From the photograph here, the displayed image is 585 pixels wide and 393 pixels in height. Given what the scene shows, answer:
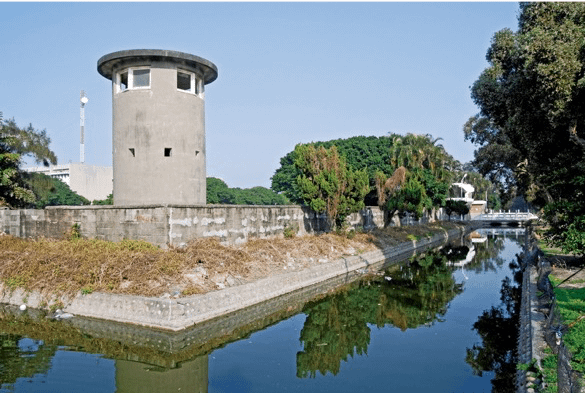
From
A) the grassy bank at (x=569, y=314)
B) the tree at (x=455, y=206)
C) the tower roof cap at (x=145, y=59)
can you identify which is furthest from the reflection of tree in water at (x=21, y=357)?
the tree at (x=455, y=206)

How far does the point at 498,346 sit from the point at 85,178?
273ft

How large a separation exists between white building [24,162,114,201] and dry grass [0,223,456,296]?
69543 millimetres

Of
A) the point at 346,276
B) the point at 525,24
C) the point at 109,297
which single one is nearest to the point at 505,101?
the point at 525,24

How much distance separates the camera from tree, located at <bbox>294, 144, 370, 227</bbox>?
2483 cm

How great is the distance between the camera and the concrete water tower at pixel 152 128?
18031 millimetres

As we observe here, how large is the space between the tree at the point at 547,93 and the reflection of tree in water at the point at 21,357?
13.6 meters

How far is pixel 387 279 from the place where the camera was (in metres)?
20.8

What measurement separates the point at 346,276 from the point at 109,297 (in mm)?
11615

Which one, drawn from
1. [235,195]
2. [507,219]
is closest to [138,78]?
[507,219]

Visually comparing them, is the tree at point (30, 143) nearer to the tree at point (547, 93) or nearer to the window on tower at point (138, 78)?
the window on tower at point (138, 78)

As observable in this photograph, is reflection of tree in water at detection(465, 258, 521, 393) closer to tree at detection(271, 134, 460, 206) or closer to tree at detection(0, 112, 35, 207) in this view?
tree at detection(271, 134, 460, 206)

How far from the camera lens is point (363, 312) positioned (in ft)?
49.0

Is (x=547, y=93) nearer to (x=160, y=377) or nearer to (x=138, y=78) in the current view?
(x=160, y=377)

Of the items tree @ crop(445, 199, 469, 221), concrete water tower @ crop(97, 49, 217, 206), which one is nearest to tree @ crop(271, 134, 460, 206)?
tree @ crop(445, 199, 469, 221)
